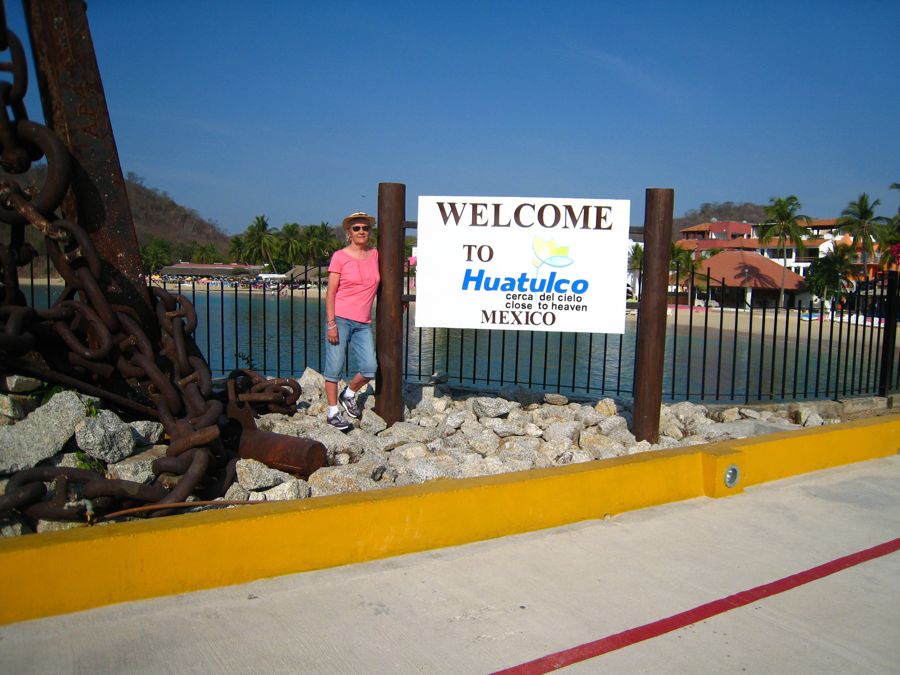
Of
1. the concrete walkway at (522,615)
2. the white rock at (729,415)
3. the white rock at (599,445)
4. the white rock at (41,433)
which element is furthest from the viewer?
the white rock at (729,415)

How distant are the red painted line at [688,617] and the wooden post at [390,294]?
3890 mm

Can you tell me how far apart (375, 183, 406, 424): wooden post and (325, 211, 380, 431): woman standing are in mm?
140

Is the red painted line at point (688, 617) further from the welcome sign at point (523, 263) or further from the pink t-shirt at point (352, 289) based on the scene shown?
the pink t-shirt at point (352, 289)

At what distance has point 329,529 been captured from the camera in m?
3.75

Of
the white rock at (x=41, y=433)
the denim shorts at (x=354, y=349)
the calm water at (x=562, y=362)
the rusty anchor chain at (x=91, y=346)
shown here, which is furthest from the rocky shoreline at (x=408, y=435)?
the calm water at (x=562, y=362)

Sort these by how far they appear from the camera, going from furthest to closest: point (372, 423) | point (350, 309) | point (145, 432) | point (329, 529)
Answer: point (372, 423), point (350, 309), point (145, 432), point (329, 529)

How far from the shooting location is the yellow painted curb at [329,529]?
315 centimetres

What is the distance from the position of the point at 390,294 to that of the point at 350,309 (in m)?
0.49

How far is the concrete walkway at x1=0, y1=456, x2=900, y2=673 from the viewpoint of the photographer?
2.96 metres

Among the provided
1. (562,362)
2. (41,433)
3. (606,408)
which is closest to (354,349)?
(606,408)

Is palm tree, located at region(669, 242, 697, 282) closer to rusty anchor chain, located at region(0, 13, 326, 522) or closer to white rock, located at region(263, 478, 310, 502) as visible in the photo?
white rock, located at region(263, 478, 310, 502)

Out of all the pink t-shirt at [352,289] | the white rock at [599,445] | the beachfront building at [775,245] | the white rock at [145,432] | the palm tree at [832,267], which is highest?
the beachfront building at [775,245]

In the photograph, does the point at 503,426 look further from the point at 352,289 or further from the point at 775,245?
the point at 775,245

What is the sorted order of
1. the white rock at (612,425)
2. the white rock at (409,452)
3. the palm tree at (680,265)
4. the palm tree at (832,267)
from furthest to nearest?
the palm tree at (832,267), the palm tree at (680,265), the white rock at (612,425), the white rock at (409,452)
